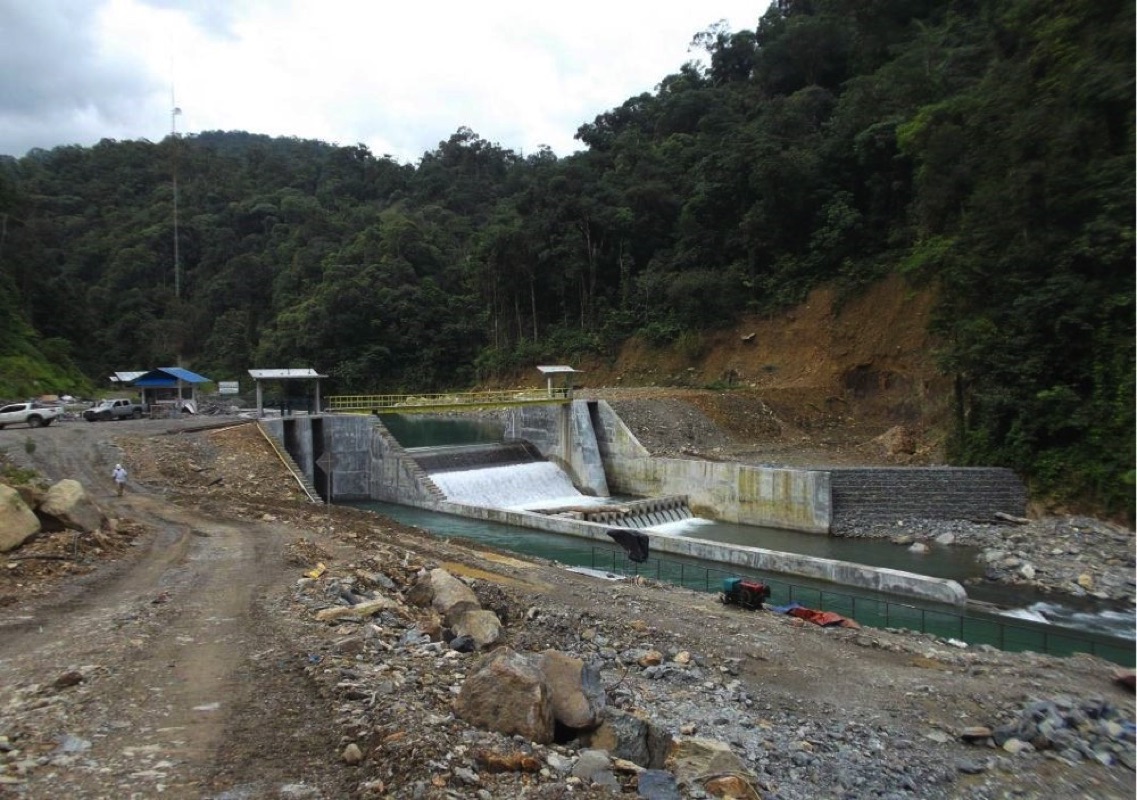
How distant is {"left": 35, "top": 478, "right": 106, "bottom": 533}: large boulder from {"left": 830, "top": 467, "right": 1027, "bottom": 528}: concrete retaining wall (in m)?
21.6

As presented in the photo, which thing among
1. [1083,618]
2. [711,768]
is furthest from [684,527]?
[711,768]

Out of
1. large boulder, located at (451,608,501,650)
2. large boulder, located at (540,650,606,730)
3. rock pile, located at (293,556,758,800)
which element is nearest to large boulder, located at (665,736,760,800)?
rock pile, located at (293,556,758,800)

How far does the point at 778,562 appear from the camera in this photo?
776 inches

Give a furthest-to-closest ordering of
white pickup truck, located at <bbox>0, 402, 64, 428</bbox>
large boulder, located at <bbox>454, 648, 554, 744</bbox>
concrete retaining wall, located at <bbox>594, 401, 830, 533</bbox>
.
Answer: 1. white pickup truck, located at <bbox>0, 402, 64, 428</bbox>
2. concrete retaining wall, located at <bbox>594, 401, 830, 533</bbox>
3. large boulder, located at <bbox>454, 648, 554, 744</bbox>

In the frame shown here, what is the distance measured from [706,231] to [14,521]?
42.3 m

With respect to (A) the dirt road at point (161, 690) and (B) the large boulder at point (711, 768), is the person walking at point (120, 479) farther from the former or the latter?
(B) the large boulder at point (711, 768)

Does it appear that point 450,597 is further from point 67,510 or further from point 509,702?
point 67,510

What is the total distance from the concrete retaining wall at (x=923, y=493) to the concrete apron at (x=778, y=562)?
432 centimetres

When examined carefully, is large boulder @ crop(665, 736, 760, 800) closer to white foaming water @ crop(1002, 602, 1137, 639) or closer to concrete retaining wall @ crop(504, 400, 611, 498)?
white foaming water @ crop(1002, 602, 1137, 639)

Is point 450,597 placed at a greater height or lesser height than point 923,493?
Answer: greater

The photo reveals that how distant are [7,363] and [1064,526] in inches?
2027

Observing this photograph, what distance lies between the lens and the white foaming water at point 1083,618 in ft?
50.1

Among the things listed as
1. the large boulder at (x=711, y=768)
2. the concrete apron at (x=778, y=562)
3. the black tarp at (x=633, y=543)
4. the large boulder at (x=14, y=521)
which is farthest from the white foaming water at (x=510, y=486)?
the large boulder at (x=711, y=768)

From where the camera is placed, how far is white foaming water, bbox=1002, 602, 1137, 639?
15.3 m
